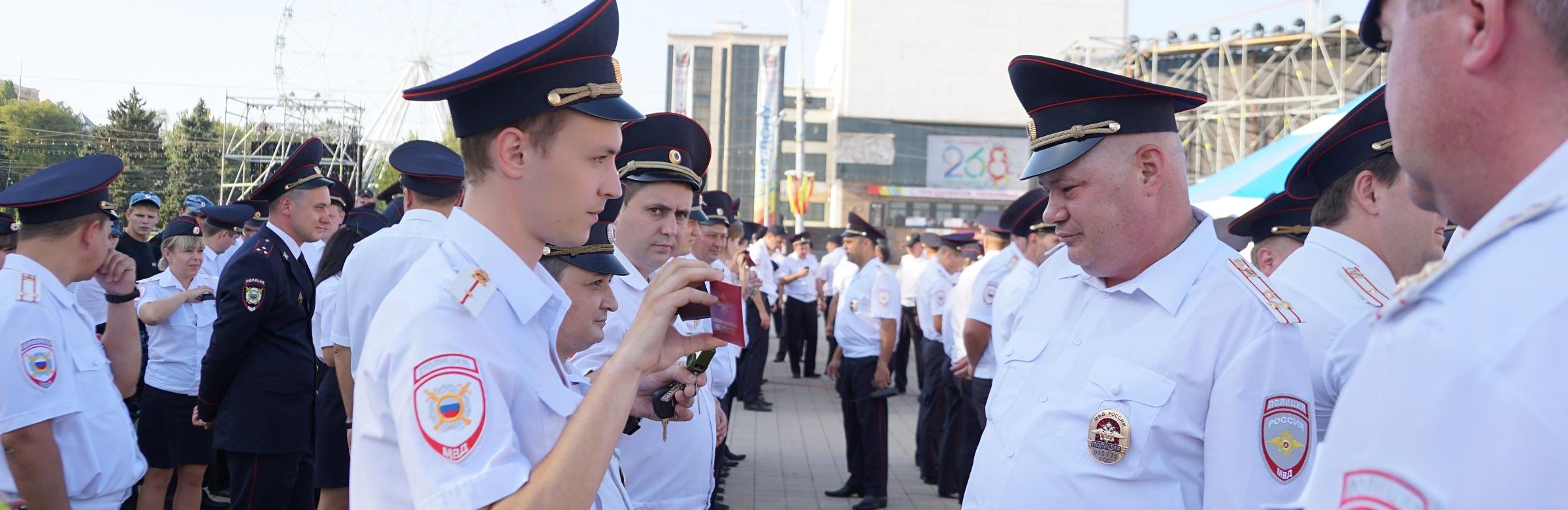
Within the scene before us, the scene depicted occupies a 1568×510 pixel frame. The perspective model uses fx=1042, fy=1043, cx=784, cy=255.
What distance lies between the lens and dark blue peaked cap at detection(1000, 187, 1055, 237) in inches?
296

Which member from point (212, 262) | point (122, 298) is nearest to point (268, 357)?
point (122, 298)

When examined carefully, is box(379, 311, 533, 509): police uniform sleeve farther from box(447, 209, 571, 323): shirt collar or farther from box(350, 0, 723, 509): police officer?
box(447, 209, 571, 323): shirt collar

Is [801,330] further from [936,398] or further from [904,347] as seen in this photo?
[936,398]

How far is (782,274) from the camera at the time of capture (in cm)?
1772

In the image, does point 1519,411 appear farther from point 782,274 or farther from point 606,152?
point 782,274

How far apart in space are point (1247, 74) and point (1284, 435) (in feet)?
162

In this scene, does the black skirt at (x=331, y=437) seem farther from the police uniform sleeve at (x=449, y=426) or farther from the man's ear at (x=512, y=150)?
the police uniform sleeve at (x=449, y=426)

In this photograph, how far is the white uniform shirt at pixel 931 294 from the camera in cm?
995

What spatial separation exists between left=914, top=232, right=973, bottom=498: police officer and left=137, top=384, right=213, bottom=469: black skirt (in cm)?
506

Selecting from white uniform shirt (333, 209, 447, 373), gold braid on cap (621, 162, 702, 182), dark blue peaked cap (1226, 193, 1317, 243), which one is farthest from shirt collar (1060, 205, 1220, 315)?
white uniform shirt (333, 209, 447, 373)

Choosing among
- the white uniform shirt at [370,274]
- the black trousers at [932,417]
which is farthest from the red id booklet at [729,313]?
the black trousers at [932,417]

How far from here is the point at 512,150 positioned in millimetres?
1861

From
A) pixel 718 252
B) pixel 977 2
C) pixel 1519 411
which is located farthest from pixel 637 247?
pixel 977 2

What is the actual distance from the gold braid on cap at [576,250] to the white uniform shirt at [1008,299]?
11.1ft
